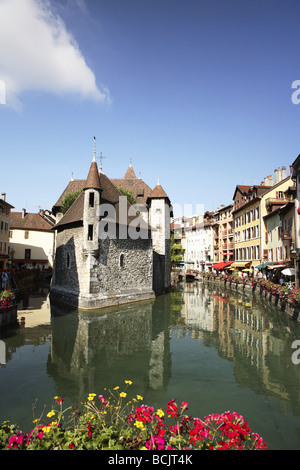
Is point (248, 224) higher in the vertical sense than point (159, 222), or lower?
higher

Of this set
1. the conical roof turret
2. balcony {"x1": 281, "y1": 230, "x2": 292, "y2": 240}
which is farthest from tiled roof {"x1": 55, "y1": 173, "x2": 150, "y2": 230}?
balcony {"x1": 281, "y1": 230, "x2": 292, "y2": 240}

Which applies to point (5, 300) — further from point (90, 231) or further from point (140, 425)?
point (140, 425)

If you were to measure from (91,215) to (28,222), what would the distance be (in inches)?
1252

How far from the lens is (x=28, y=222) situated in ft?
157

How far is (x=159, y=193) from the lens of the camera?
30.6m

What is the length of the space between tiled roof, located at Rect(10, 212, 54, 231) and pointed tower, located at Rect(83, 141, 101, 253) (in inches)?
1183

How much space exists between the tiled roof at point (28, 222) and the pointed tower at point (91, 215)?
1183 inches

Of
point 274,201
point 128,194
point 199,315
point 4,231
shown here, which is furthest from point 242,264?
point 4,231

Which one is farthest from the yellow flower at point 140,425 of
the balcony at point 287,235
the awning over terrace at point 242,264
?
the awning over terrace at point 242,264

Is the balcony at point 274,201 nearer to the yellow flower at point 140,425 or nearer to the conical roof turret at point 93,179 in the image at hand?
the conical roof turret at point 93,179

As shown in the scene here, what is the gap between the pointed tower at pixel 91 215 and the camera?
20266 mm

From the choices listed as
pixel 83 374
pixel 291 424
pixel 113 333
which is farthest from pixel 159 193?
pixel 291 424

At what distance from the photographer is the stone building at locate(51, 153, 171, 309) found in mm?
20328
